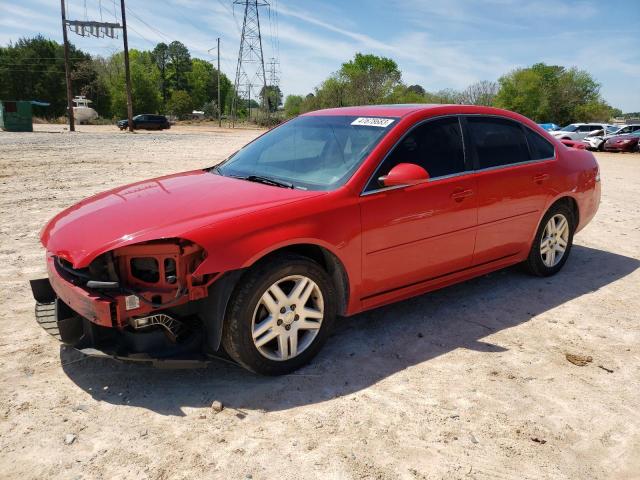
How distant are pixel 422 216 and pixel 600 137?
30584 mm

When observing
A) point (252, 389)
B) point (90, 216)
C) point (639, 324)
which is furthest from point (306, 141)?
point (639, 324)

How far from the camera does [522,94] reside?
69.4 meters

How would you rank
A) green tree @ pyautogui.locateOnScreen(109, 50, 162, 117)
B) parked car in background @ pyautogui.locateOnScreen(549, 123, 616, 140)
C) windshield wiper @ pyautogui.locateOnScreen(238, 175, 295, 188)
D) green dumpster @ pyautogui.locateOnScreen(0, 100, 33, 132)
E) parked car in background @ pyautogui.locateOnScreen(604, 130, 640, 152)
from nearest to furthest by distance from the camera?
1. windshield wiper @ pyautogui.locateOnScreen(238, 175, 295, 188)
2. parked car in background @ pyautogui.locateOnScreen(604, 130, 640, 152)
3. parked car in background @ pyautogui.locateOnScreen(549, 123, 616, 140)
4. green dumpster @ pyautogui.locateOnScreen(0, 100, 33, 132)
5. green tree @ pyautogui.locateOnScreen(109, 50, 162, 117)

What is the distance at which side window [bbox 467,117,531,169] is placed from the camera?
4.34 metres

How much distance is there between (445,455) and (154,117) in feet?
160

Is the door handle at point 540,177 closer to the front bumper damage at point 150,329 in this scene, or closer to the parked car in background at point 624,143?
the front bumper damage at point 150,329

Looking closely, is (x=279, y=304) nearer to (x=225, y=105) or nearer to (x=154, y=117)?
(x=154, y=117)

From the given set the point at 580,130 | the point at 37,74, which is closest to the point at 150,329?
the point at 580,130

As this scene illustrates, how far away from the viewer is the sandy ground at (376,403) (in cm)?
250

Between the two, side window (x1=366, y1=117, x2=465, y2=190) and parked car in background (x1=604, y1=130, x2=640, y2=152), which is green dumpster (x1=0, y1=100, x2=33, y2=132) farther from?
side window (x1=366, y1=117, x2=465, y2=190)

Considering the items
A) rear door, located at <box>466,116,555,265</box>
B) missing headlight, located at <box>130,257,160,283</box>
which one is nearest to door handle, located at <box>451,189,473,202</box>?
rear door, located at <box>466,116,555,265</box>

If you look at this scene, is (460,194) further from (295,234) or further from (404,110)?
(295,234)

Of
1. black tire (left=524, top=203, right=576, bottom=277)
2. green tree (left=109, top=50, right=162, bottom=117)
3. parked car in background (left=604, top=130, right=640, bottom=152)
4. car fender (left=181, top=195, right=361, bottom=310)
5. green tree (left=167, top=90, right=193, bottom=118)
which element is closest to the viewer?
car fender (left=181, top=195, right=361, bottom=310)

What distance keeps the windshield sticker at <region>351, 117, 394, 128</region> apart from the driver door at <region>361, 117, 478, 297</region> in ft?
0.61
